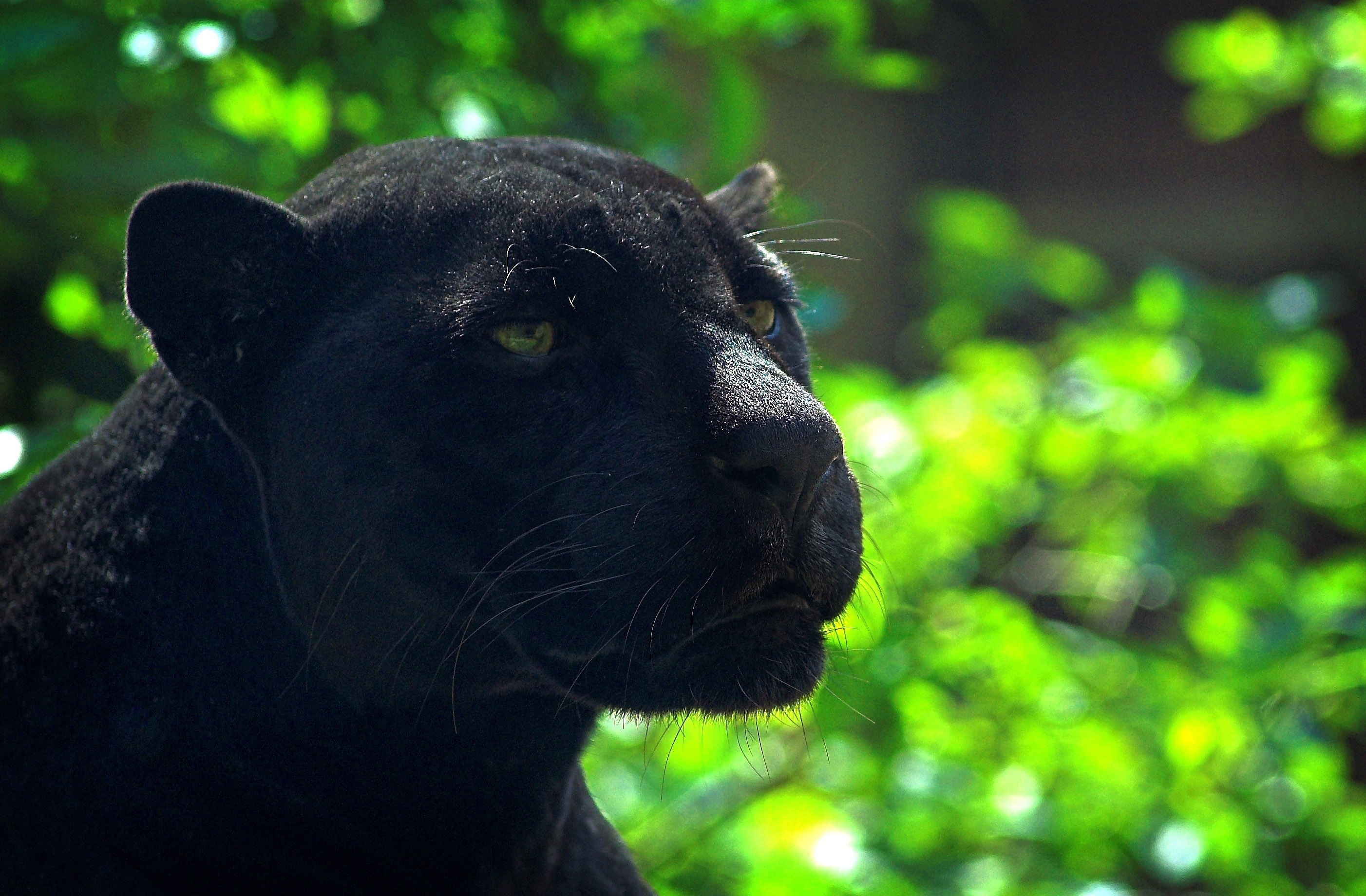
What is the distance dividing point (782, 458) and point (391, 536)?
47cm

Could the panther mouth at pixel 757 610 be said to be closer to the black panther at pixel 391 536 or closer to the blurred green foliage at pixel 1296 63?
the black panther at pixel 391 536

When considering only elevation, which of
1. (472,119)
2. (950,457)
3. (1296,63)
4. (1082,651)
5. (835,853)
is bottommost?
(1082,651)

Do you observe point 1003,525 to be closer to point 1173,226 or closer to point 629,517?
point 629,517

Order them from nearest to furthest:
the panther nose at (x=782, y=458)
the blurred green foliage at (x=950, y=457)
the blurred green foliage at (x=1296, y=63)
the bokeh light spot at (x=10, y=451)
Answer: the panther nose at (x=782, y=458), the bokeh light spot at (x=10, y=451), the blurred green foliage at (x=950, y=457), the blurred green foliage at (x=1296, y=63)

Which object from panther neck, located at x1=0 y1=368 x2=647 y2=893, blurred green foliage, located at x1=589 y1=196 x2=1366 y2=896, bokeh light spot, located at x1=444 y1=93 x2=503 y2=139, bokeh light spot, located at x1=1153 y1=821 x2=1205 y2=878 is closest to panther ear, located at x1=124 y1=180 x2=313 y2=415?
panther neck, located at x1=0 y1=368 x2=647 y2=893

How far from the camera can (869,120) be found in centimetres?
702

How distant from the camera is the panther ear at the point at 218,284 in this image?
1.48 m

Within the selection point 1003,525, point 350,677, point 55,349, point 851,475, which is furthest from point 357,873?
point 1003,525

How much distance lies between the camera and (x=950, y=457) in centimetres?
327

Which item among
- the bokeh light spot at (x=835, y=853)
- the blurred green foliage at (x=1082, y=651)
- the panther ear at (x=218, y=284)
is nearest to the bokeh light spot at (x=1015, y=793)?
the blurred green foliage at (x=1082, y=651)

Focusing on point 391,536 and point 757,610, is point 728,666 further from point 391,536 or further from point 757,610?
point 391,536

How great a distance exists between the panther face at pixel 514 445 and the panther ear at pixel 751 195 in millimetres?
524

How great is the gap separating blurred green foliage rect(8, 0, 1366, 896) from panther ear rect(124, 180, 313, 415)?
1.91ft

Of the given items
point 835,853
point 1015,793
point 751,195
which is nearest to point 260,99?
point 751,195
